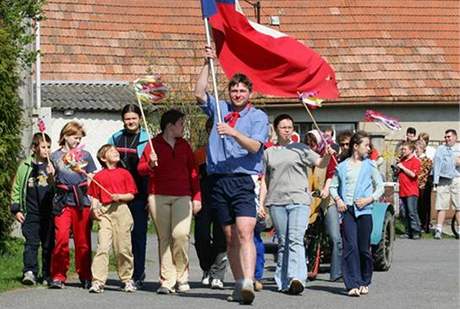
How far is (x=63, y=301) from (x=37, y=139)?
2.15 meters

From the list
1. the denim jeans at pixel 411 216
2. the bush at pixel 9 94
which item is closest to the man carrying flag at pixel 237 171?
the bush at pixel 9 94

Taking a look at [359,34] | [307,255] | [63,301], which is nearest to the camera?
[63,301]

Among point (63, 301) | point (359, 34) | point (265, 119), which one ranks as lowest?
point (63, 301)

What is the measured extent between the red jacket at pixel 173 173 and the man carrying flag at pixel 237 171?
0.59 m

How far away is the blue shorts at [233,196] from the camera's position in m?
12.6

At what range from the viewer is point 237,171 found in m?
12.6

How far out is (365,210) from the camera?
13.7 meters

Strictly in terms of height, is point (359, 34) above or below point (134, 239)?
above

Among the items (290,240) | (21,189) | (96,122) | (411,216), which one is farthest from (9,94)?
(96,122)

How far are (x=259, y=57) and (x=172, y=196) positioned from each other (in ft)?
5.40

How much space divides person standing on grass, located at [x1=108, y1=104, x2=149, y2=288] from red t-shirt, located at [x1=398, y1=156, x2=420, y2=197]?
10302 mm

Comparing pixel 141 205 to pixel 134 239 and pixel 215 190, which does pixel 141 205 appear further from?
pixel 215 190

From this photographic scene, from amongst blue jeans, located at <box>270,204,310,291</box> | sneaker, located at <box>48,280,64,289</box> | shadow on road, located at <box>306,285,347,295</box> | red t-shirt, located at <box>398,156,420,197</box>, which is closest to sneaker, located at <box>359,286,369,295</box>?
shadow on road, located at <box>306,285,347,295</box>

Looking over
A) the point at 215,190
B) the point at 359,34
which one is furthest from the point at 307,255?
the point at 359,34
